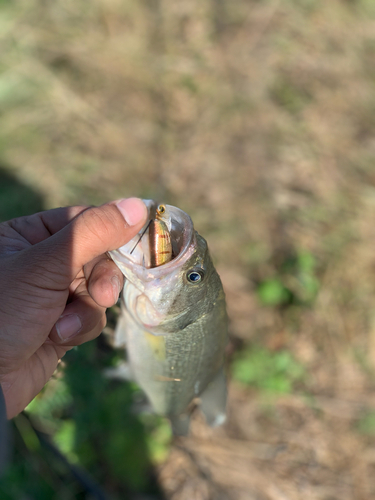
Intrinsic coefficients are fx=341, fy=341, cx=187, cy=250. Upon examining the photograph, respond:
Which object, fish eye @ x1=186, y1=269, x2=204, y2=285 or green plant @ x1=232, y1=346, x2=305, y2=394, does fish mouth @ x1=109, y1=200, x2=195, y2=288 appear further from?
green plant @ x1=232, y1=346, x2=305, y2=394

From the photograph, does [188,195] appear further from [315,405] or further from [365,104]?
[365,104]

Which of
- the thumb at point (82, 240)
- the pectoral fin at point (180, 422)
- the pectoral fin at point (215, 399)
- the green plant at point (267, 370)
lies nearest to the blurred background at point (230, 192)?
the green plant at point (267, 370)

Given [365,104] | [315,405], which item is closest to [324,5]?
[365,104]

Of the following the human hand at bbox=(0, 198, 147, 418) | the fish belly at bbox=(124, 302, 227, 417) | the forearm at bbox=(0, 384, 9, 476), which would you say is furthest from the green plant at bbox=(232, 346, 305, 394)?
the forearm at bbox=(0, 384, 9, 476)

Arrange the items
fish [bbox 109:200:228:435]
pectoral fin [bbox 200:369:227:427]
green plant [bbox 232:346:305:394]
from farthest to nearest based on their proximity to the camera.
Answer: green plant [bbox 232:346:305:394], pectoral fin [bbox 200:369:227:427], fish [bbox 109:200:228:435]

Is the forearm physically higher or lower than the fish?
higher

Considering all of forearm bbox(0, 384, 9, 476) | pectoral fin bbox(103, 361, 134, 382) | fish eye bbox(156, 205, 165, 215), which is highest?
fish eye bbox(156, 205, 165, 215)

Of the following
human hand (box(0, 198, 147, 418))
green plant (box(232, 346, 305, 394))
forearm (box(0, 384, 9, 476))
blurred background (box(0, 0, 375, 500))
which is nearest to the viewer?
forearm (box(0, 384, 9, 476))

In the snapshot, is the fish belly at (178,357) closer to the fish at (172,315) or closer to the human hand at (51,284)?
the fish at (172,315)
